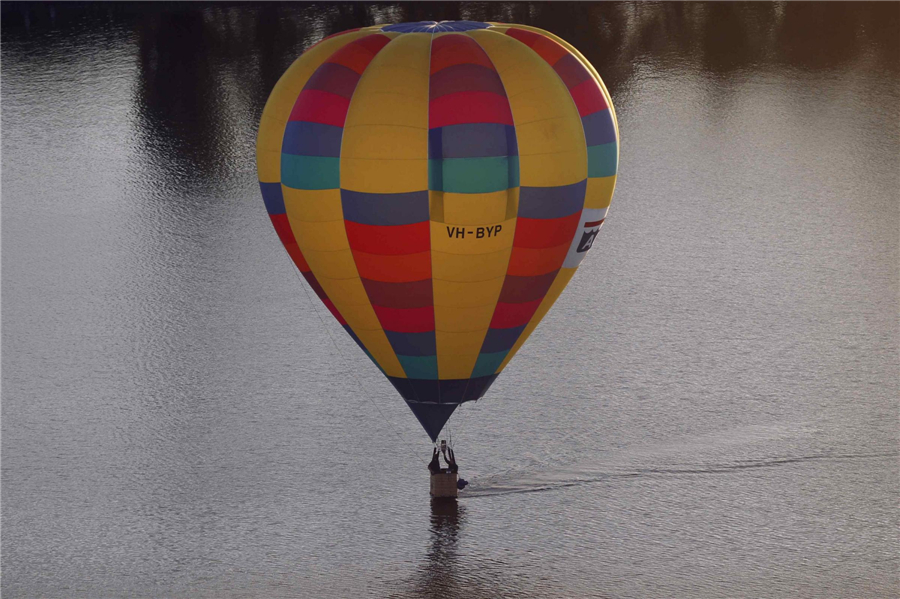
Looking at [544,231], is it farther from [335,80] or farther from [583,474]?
[583,474]

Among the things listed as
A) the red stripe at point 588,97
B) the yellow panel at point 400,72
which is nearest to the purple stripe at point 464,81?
the yellow panel at point 400,72

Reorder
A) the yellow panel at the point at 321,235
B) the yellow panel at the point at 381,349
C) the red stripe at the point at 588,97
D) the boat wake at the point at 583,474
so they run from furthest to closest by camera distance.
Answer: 1. the boat wake at the point at 583,474
2. the yellow panel at the point at 381,349
3. the red stripe at the point at 588,97
4. the yellow panel at the point at 321,235

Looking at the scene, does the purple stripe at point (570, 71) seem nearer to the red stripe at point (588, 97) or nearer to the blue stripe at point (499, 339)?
the red stripe at point (588, 97)

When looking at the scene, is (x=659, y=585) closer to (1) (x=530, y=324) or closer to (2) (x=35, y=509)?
(1) (x=530, y=324)

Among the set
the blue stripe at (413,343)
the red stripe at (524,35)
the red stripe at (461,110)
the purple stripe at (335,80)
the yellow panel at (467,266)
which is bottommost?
the blue stripe at (413,343)

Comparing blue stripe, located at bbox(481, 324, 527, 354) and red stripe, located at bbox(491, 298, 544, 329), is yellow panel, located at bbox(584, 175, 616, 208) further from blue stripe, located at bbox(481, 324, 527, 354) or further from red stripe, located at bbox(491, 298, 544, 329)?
blue stripe, located at bbox(481, 324, 527, 354)

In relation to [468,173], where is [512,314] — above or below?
below

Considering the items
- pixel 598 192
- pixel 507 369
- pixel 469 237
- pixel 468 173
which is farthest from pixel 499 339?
pixel 507 369
